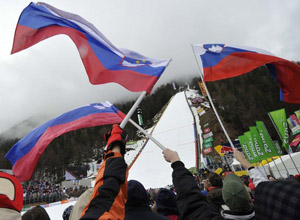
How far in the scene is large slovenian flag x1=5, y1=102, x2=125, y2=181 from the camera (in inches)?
105

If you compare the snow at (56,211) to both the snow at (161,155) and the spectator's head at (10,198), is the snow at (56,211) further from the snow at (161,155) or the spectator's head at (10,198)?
the spectator's head at (10,198)

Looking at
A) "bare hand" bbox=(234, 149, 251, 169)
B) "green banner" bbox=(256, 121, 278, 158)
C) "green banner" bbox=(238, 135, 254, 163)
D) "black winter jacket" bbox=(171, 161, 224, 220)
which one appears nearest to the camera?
"black winter jacket" bbox=(171, 161, 224, 220)

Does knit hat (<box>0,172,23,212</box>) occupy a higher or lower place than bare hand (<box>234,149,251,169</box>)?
higher

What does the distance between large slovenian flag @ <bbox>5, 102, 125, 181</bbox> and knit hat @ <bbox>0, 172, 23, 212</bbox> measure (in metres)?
1.85

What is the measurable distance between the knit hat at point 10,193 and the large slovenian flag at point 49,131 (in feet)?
6.07

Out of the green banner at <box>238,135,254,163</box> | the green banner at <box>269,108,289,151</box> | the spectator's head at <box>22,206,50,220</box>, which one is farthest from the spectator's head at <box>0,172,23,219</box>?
the green banner at <box>238,135,254,163</box>

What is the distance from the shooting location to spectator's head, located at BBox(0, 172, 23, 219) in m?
0.82

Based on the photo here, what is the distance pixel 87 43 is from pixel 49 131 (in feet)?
4.64

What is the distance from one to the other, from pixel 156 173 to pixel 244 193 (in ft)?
56.7

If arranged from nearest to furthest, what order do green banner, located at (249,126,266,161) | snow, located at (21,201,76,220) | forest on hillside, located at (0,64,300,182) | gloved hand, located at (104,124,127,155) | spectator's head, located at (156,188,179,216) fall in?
gloved hand, located at (104,124,127,155) < spectator's head, located at (156,188,179,216) < green banner, located at (249,126,266,161) < snow, located at (21,201,76,220) < forest on hillside, located at (0,64,300,182)

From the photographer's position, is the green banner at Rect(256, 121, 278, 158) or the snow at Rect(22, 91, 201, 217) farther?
the snow at Rect(22, 91, 201, 217)

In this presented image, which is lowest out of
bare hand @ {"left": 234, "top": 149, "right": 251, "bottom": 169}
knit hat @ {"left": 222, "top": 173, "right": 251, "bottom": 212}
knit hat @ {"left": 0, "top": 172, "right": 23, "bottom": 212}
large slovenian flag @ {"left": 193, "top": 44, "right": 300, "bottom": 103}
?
knit hat @ {"left": 222, "top": 173, "right": 251, "bottom": 212}

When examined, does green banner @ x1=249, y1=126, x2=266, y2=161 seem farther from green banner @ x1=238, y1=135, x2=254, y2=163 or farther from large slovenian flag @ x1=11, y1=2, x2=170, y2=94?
large slovenian flag @ x1=11, y1=2, x2=170, y2=94

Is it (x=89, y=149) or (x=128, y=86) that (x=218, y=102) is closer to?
(x=89, y=149)
